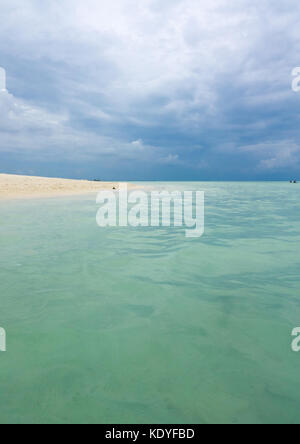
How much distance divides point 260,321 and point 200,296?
0.99m

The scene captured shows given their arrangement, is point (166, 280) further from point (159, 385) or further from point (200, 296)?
point (159, 385)

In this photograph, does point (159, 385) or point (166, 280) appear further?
point (166, 280)

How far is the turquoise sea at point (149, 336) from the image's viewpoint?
6.74ft

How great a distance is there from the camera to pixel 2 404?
204 cm

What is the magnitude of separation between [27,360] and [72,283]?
191cm

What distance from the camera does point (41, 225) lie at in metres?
9.30

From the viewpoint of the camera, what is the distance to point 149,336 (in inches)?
117

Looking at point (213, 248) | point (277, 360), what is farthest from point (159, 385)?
point (213, 248)

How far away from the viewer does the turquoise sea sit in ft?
6.74

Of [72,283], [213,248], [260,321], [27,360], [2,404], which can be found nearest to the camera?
[2,404]
